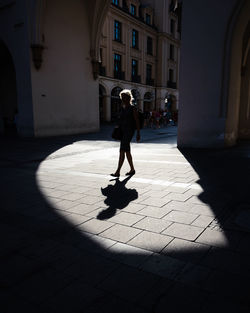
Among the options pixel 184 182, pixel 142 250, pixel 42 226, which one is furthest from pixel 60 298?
pixel 184 182

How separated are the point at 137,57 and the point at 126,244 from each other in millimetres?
32915

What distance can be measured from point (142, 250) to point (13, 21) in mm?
14924

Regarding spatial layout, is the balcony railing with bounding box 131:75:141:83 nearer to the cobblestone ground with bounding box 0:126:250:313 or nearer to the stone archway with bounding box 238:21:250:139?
the stone archway with bounding box 238:21:250:139

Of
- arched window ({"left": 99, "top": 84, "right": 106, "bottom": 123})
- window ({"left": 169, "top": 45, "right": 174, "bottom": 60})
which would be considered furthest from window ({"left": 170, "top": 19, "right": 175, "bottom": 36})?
arched window ({"left": 99, "top": 84, "right": 106, "bottom": 123})

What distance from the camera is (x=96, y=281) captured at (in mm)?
2064

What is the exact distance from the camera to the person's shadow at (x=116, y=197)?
349 centimetres

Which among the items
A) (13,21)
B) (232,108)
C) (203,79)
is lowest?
(232,108)

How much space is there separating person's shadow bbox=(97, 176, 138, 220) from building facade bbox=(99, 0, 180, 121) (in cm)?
2419

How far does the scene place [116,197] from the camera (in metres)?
4.11

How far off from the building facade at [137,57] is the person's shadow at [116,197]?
2419 cm

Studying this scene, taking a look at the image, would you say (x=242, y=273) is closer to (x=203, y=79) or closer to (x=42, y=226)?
(x=42, y=226)

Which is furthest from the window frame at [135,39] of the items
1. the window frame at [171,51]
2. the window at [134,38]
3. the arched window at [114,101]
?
the window frame at [171,51]

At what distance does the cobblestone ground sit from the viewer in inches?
73.6

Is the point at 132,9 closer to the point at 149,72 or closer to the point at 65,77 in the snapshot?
the point at 149,72
